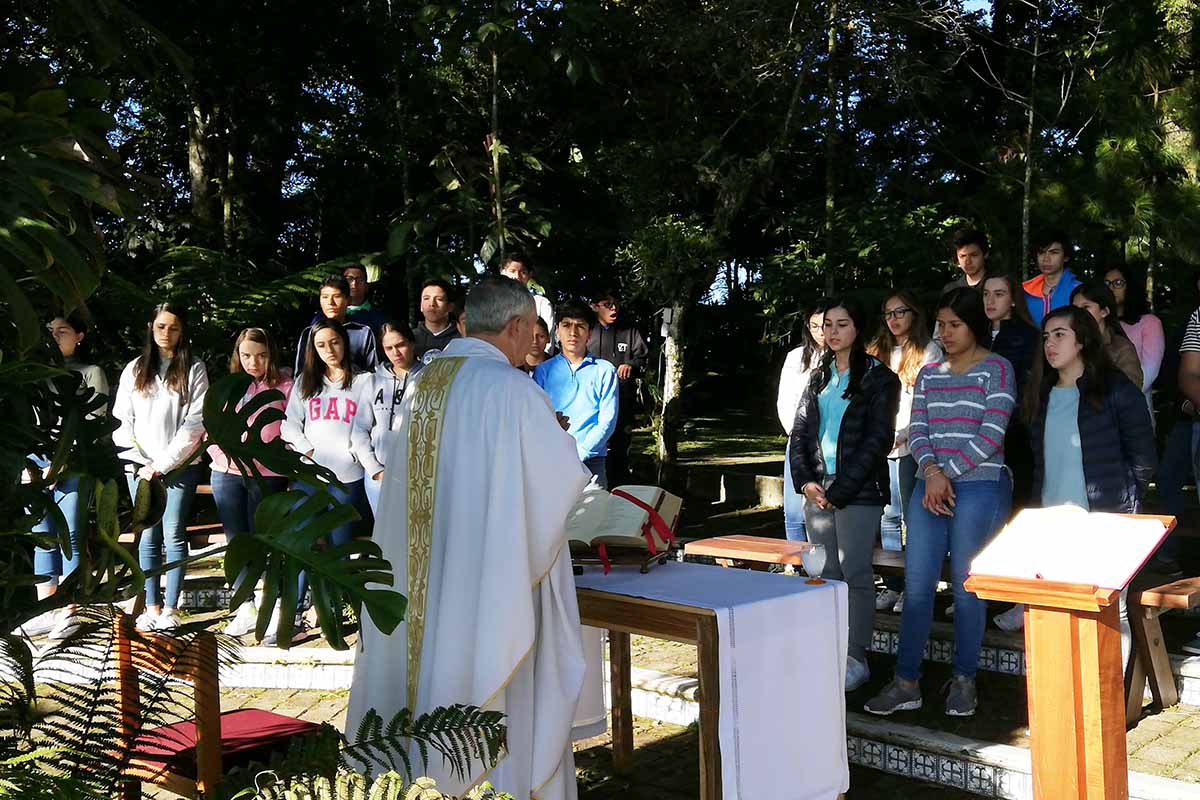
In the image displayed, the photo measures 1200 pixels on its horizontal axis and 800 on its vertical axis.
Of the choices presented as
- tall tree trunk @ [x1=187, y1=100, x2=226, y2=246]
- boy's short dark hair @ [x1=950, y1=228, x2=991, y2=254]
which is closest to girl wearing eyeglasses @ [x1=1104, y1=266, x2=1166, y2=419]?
boy's short dark hair @ [x1=950, y1=228, x2=991, y2=254]

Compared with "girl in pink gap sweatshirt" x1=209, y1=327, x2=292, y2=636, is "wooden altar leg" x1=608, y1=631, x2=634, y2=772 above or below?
below

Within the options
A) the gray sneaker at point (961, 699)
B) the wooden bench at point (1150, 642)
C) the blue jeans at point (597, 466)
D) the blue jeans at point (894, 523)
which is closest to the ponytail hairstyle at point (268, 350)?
the blue jeans at point (597, 466)

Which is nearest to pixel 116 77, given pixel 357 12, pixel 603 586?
pixel 357 12

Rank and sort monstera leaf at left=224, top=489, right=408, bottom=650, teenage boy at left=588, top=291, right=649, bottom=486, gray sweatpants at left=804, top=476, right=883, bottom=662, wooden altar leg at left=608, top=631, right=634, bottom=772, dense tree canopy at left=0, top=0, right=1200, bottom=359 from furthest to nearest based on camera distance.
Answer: dense tree canopy at left=0, top=0, right=1200, bottom=359
teenage boy at left=588, top=291, right=649, bottom=486
gray sweatpants at left=804, top=476, right=883, bottom=662
wooden altar leg at left=608, top=631, right=634, bottom=772
monstera leaf at left=224, top=489, right=408, bottom=650

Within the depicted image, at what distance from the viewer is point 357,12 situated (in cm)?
1306

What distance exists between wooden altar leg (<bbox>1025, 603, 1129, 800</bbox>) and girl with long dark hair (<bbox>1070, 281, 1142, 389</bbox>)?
8.75 feet

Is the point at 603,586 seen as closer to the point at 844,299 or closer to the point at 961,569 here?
the point at 961,569

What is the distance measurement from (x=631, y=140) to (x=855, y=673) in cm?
886

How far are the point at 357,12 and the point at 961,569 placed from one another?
Answer: 10.3m

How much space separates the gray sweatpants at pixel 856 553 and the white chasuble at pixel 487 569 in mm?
1917

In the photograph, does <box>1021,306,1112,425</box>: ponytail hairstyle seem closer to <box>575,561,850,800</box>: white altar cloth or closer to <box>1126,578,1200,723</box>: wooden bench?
<box>1126,578,1200,723</box>: wooden bench

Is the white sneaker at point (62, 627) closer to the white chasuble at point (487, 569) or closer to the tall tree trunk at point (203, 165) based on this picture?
the white chasuble at point (487, 569)

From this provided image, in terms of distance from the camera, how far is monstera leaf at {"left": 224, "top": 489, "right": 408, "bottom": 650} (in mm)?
2908

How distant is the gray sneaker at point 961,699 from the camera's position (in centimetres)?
522
